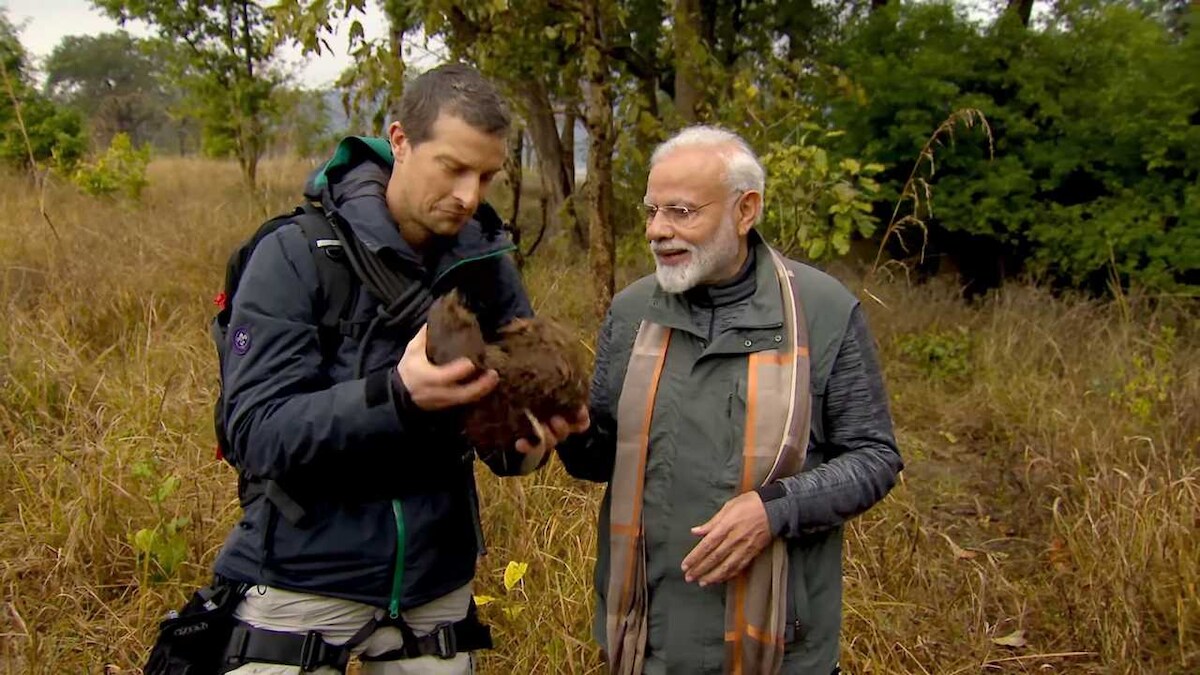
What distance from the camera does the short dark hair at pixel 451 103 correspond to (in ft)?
5.47

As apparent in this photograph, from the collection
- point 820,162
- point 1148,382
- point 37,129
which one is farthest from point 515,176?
point 37,129

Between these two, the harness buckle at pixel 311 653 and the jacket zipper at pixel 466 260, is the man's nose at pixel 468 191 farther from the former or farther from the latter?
the harness buckle at pixel 311 653

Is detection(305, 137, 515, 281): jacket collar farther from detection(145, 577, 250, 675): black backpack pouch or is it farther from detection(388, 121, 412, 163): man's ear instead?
detection(145, 577, 250, 675): black backpack pouch

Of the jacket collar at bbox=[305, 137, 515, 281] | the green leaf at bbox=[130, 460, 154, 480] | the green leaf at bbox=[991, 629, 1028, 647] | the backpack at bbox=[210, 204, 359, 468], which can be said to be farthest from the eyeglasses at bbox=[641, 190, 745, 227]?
the green leaf at bbox=[130, 460, 154, 480]

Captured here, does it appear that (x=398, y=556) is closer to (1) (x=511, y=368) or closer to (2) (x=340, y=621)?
(2) (x=340, y=621)

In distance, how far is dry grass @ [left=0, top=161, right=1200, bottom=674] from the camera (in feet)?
9.57

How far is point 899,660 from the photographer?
283 centimetres

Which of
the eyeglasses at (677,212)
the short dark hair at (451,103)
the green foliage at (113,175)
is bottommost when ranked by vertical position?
the green foliage at (113,175)

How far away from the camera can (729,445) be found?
5.99 ft

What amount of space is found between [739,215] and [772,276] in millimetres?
170

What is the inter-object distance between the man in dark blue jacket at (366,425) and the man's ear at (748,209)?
0.55 metres

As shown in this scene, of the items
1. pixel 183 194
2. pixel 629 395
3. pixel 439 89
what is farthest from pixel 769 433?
pixel 183 194

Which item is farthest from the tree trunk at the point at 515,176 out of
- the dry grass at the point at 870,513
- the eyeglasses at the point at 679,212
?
the eyeglasses at the point at 679,212

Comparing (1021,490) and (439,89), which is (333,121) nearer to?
(1021,490)
